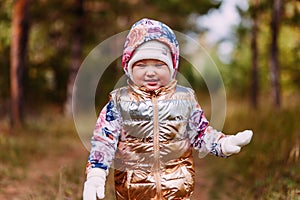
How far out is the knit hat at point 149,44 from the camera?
10.6ft

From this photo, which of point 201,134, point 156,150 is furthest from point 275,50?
point 156,150

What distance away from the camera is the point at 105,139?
3.19 m

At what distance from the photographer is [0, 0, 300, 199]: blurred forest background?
240 inches

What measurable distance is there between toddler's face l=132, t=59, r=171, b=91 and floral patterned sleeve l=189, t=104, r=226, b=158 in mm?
292

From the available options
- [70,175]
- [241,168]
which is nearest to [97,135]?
[70,175]

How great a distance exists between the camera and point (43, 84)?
53.8 ft

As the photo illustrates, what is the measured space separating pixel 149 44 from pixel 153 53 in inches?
2.9

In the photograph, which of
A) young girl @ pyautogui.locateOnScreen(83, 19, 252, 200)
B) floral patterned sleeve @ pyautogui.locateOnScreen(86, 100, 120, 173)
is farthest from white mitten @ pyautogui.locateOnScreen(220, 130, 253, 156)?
floral patterned sleeve @ pyautogui.locateOnScreen(86, 100, 120, 173)

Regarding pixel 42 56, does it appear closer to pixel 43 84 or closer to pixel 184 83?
pixel 43 84

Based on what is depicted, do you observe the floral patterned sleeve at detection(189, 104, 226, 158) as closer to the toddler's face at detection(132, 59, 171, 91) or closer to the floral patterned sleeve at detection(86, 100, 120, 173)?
the toddler's face at detection(132, 59, 171, 91)

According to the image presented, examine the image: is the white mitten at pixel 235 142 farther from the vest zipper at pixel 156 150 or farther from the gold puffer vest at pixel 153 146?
the vest zipper at pixel 156 150

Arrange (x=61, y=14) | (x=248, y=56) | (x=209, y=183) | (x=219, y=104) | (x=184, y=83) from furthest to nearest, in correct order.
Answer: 1. (x=248, y=56)
2. (x=61, y=14)
3. (x=209, y=183)
4. (x=184, y=83)
5. (x=219, y=104)

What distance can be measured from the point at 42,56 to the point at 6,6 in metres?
4.24

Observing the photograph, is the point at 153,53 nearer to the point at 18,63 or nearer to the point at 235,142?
the point at 235,142
